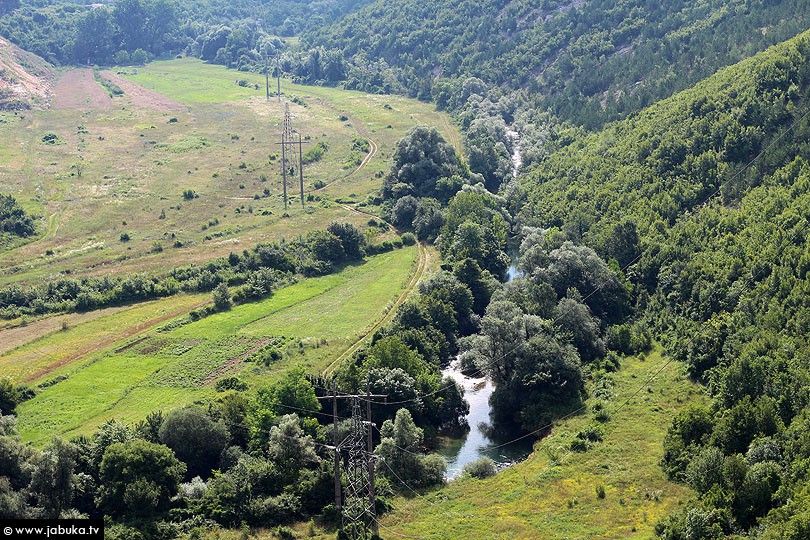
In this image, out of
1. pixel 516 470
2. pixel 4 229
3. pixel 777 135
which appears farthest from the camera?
pixel 4 229

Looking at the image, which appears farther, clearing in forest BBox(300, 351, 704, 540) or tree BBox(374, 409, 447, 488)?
tree BBox(374, 409, 447, 488)

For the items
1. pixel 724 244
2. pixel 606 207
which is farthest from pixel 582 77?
pixel 724 244

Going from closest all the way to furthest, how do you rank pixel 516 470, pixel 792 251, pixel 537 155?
pixel 516 470
pixel 792 251
pixel 537 155

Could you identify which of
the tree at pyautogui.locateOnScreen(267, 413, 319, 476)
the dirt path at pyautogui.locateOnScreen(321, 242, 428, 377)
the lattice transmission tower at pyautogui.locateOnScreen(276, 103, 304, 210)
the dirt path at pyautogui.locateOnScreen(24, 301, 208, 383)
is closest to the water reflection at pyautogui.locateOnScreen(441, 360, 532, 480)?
the dirt path at pyautogui.locateOnScreen(321, 242, 428, 377)

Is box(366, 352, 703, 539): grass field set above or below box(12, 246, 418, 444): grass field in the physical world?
below

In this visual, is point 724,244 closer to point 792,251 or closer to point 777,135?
point 792,251

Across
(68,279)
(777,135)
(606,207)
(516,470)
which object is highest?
(777,135)

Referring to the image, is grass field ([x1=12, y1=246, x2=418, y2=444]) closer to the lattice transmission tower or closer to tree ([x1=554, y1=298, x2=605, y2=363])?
tree ([x1=554, y1=298, x2=605, y2=363])

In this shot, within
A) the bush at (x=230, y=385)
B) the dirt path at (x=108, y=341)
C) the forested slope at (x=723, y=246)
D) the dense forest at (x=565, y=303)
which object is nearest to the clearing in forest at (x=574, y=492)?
the dense forest at (x=565, y=303)

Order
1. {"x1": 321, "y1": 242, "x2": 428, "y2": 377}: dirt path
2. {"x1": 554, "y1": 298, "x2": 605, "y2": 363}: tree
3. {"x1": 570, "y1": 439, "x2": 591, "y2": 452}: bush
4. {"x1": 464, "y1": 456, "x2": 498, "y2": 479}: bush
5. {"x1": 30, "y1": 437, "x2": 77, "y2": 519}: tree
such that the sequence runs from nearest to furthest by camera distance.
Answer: {"x1": 30, "y1": 437, "x2": 77, "y2": 519}: tree
{"x1": 464, "y1": 456, "x2": 498, "y2": 479}: bush
{"x1": 570, "y1": 439, "x2": 591, "y2": 452}: bush
{"x1": 321, "y1": 242, "x2": 428, "y2": 377}: dirt path
{"x1": 554, "y1": 298, "x2": 605, "y2": 363}: tree
